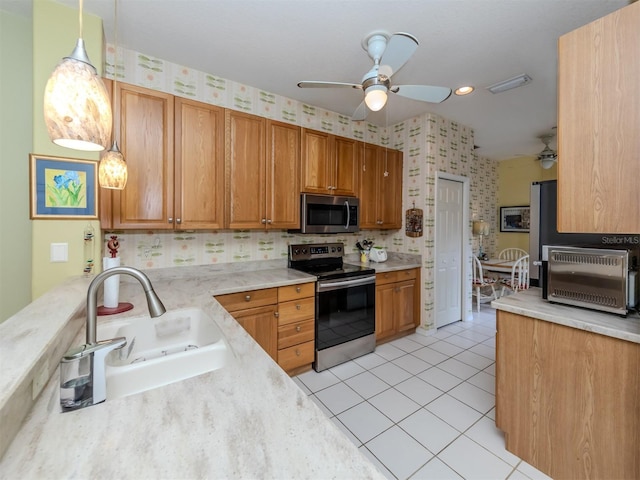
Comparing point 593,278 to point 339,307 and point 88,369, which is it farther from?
point 88,369

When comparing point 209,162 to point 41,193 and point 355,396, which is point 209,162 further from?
point 355,396

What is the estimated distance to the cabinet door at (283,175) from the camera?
2.55 metres

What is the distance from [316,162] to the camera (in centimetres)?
285

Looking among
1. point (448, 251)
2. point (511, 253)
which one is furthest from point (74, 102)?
point (511, 253)

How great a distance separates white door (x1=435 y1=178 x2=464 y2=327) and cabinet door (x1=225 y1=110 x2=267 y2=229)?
7.39ft

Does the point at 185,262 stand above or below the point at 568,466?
above

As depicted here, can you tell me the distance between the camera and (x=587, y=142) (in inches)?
52.7

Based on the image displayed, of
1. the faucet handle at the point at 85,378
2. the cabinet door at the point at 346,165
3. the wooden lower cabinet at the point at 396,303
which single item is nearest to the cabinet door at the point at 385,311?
the wooden lower cabinet at the point at 396,303

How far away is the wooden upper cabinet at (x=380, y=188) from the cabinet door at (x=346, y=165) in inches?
3.8

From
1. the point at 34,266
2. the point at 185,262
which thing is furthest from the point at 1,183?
the point at 185,262

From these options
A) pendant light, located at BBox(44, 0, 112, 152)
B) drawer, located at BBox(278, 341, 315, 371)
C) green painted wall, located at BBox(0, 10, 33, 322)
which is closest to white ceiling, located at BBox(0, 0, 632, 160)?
green painted wall, located at BBox(0, 10, 33, 322)

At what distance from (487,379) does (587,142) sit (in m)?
2.06

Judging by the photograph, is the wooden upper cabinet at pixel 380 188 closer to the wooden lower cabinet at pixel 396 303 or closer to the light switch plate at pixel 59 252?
the wooden lower cabinet at pixel 396 303

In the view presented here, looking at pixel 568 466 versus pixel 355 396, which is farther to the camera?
pixel 355 396
